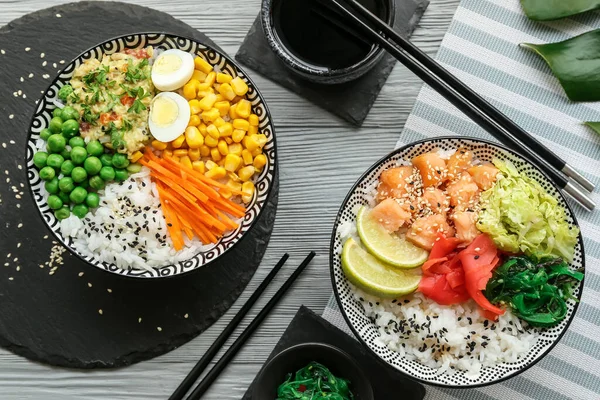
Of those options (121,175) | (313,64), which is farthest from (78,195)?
(313,64)

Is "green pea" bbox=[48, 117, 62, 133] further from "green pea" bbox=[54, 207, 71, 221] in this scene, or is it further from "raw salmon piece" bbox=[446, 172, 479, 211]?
"raw salmon piece" bbox=[446, 172, 479, 211]

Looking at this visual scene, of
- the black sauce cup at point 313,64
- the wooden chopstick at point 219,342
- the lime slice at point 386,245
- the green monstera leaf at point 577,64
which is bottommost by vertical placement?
the wooden chopstick at point 219,342

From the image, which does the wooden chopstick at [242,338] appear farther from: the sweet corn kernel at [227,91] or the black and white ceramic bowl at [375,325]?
the sweet corn kernel at [227,91]

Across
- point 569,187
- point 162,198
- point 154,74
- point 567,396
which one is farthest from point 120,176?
point 567,396

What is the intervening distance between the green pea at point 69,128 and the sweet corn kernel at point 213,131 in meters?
0.44

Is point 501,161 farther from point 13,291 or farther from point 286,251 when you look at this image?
point 13,291

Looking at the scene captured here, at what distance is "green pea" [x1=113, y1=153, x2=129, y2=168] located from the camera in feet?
7.39

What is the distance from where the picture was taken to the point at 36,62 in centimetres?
257

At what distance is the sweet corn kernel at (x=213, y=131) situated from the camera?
90.5 inches

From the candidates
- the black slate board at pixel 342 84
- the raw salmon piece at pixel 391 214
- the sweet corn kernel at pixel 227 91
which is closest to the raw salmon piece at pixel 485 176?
the raw salmon piece at pixel 391 214

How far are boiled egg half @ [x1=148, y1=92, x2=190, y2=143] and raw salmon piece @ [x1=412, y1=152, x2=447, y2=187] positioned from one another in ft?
2.67

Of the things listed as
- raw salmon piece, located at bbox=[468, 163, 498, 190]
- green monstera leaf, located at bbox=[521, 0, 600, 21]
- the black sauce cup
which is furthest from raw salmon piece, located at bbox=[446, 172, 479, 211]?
green monstera leaf, located at bbox=[521, 0, 600, 21]

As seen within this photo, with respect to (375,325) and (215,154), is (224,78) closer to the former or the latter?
(215,154)

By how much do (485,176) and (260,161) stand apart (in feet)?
2.51
